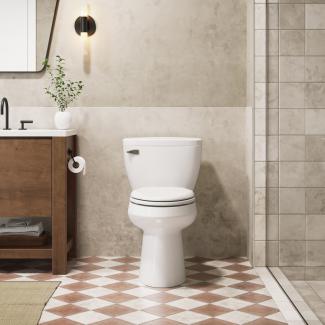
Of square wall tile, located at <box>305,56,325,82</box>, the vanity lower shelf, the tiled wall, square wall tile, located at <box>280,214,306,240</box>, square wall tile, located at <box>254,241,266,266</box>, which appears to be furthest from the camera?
square wall tile, located at <box>254,241,266,266</box>

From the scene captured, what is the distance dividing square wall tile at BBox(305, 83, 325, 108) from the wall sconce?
4.59ft

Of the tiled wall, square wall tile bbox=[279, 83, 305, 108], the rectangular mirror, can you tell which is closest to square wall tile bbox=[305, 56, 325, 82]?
the tiled wall

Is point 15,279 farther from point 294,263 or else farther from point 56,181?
point 294,263

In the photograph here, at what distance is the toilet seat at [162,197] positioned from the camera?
306cm

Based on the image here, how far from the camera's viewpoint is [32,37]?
12.2 ft

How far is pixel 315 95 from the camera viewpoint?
10.1 ft

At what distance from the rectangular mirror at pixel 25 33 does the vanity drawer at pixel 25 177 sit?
2.14 feet

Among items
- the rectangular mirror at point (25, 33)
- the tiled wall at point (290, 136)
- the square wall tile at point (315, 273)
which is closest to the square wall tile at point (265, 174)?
the tiled wall at point (290, 136)

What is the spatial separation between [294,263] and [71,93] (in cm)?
168

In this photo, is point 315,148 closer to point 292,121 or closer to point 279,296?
point 292,121

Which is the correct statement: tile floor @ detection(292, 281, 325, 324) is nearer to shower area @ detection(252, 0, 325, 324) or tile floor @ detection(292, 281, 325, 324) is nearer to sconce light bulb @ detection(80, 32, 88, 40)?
shower area @ detection(252, 0, 325, 324)

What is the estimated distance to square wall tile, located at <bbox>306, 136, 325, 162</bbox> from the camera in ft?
9.59

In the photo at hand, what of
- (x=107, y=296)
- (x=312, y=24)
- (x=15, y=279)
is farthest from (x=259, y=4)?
(x=15, y=279)

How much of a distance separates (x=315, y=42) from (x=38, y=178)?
63.8 inches
